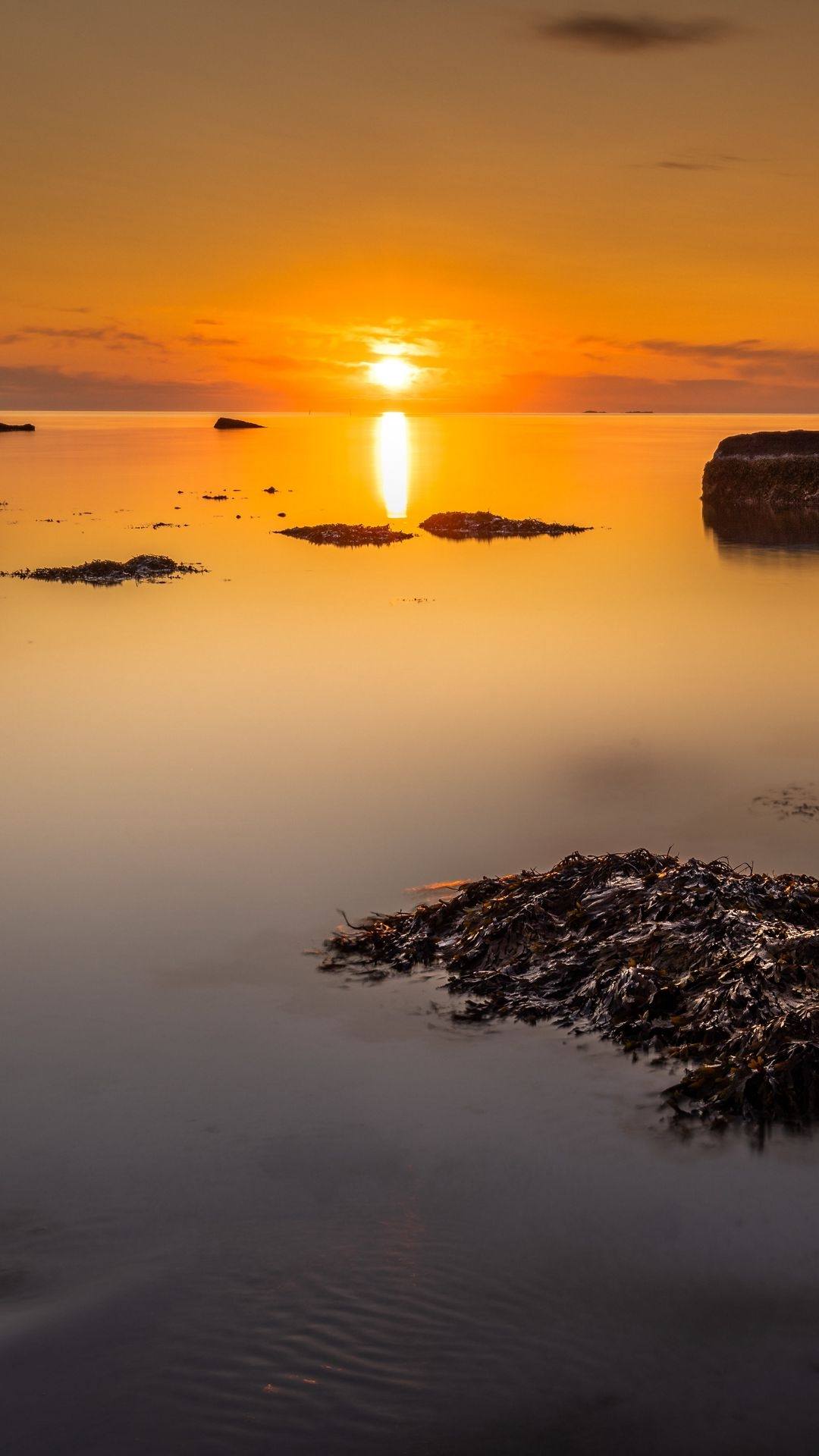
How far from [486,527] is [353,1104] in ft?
142

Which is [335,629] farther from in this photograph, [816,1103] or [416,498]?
[416,498]

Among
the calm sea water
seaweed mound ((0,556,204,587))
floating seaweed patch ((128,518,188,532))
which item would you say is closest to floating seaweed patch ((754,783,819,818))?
the calm sea water

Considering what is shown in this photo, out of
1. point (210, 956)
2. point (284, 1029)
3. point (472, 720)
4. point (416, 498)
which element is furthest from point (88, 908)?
point (416, 498)

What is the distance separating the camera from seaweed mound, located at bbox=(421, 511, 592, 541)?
162 feet

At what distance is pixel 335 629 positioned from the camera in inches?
1185

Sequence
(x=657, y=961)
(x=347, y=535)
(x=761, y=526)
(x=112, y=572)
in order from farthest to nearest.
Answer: (x=761, y=526) < (x=347, y=535) < (x=112, y=572) < (x=657, y=961)

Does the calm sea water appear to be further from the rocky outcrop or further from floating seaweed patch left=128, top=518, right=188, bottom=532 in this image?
floating seaweed patch left=128, top=518, right=188, bottom=532

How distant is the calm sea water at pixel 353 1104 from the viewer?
241 inches

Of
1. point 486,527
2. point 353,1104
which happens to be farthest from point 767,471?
point 353,1104

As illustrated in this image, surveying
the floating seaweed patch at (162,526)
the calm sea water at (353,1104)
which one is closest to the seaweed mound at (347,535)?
the floating seaweed patch at (162,526)

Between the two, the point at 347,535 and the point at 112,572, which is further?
the point at 347,535

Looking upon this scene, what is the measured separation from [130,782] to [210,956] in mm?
6275

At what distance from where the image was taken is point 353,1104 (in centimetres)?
882

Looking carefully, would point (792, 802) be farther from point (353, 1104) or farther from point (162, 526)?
point (162, 526)
